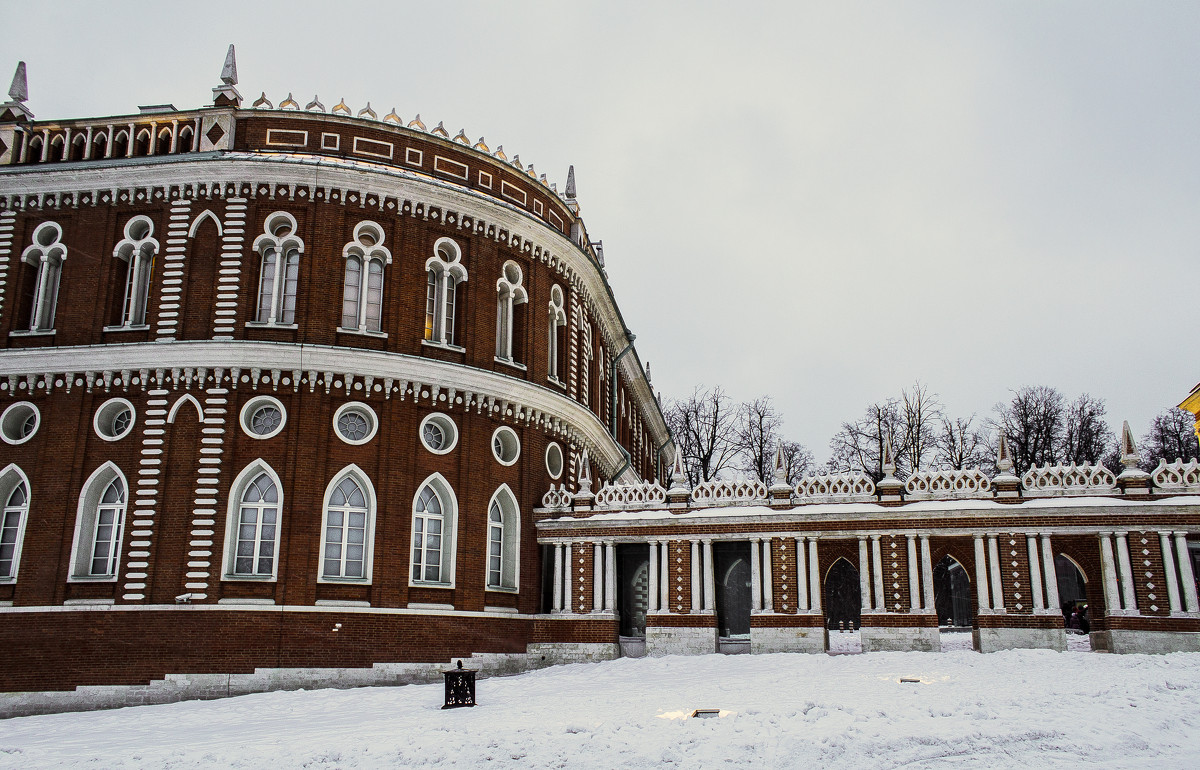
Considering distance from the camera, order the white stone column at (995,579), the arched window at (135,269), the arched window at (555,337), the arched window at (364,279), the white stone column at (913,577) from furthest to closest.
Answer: the arched window at (555,337) < the arched window at (364,279) < the arched window at (135,269) < the white stone column at (913,577) < the white stone column at (995,579)

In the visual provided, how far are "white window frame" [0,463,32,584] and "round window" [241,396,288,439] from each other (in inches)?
235

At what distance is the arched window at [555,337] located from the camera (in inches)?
1255

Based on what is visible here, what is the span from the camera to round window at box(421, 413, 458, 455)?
90.5 feet

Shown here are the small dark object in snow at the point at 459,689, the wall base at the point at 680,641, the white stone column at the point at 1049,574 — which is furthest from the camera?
the wall base at the point at 680,641

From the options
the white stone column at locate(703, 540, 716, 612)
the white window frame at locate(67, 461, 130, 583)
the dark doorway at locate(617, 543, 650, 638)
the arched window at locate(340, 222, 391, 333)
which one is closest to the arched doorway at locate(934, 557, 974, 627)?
the dark doorway at locate(617, 543, 650, 638)

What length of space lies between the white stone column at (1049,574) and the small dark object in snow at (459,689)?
14.8 meters

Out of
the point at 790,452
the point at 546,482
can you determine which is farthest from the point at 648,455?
the point at 546,482

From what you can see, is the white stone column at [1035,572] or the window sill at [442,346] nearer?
the white stone column at [1035,572]

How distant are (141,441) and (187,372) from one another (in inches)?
83.5

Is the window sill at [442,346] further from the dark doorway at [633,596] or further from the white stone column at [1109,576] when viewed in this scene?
the white stone column at [1109,576]

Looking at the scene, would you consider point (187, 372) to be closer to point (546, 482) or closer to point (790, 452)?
point (546, 482)

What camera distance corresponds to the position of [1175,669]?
2147 centimetres

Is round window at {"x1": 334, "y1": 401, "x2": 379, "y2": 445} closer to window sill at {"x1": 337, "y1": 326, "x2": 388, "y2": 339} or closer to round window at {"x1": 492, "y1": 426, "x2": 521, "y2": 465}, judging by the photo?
window sill at {"x1": 337, "y1": 326, "x2": 388, "y2": 339}

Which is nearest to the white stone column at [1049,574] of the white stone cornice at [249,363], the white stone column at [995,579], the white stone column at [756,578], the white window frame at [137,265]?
the white stone column at [995,579]
